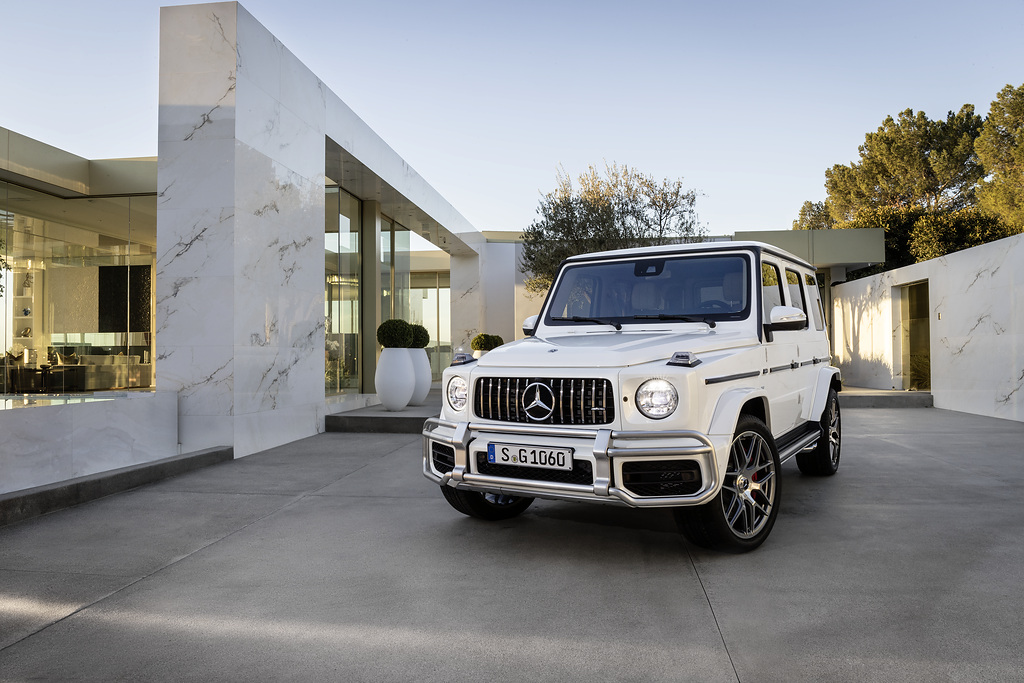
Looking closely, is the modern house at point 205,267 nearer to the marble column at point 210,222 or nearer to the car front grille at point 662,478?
the marble column at point 210,222

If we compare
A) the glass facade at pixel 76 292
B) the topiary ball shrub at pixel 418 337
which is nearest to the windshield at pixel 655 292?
the topiary ball shrub at pixel 418 337

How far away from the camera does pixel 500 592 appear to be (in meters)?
3.45

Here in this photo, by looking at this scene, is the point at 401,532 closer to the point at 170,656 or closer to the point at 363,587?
the point at 363,587

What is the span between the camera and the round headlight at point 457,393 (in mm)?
4180

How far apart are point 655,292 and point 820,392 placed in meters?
2.15

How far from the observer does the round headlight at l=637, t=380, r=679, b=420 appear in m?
3.59

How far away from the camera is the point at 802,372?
5.50 m

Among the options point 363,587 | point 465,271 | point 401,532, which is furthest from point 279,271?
point 465,271

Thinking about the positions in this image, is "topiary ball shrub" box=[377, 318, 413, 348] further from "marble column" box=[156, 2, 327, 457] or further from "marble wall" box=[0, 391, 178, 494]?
"marble wall" box=[0, 391, 178, 494]

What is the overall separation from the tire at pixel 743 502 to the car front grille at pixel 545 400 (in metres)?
0.77

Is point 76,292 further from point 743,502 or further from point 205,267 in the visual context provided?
point 743,502

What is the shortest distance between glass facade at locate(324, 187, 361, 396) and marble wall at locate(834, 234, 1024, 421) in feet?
36.6

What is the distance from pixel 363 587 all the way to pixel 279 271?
626cm

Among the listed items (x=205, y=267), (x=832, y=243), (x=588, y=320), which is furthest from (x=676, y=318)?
(x=832, y=243)
